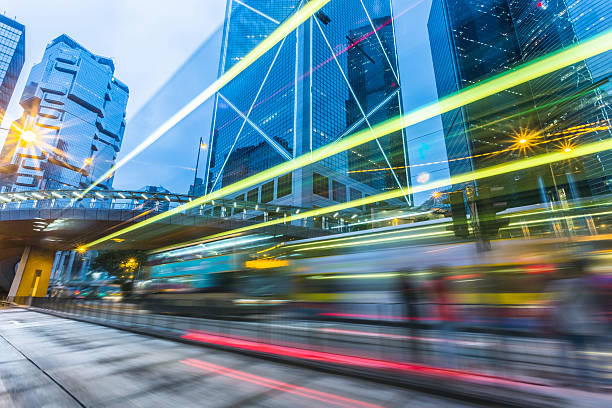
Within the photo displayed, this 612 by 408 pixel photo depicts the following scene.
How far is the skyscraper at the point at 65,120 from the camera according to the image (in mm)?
102688

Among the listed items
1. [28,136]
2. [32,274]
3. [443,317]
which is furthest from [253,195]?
[443,317]

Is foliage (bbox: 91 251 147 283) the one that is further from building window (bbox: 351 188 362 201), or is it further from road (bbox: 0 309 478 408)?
building window (bbox: 351 188 362 201)

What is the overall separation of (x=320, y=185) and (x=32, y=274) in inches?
1846

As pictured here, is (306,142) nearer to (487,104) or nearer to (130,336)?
(487,104)

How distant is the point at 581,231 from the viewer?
1056cm

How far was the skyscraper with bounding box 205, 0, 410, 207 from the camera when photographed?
6325 centimetres

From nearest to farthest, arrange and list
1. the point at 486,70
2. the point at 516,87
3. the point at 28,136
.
A: the point at 28,136, the point at 516,87, the point at 486,70

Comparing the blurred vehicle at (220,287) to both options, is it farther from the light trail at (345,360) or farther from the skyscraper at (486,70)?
the skyscraper at (486,70)

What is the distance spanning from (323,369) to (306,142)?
59061 mm

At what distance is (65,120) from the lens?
116125mm

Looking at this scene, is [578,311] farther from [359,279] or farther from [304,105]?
[304,105]

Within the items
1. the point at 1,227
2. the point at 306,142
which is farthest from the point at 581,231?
the point at 306,142

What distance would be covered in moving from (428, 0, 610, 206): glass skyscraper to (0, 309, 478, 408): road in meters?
44.4

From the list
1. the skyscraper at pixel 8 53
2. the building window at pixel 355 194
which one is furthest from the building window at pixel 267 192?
the skyscraper at pixel 8 53
